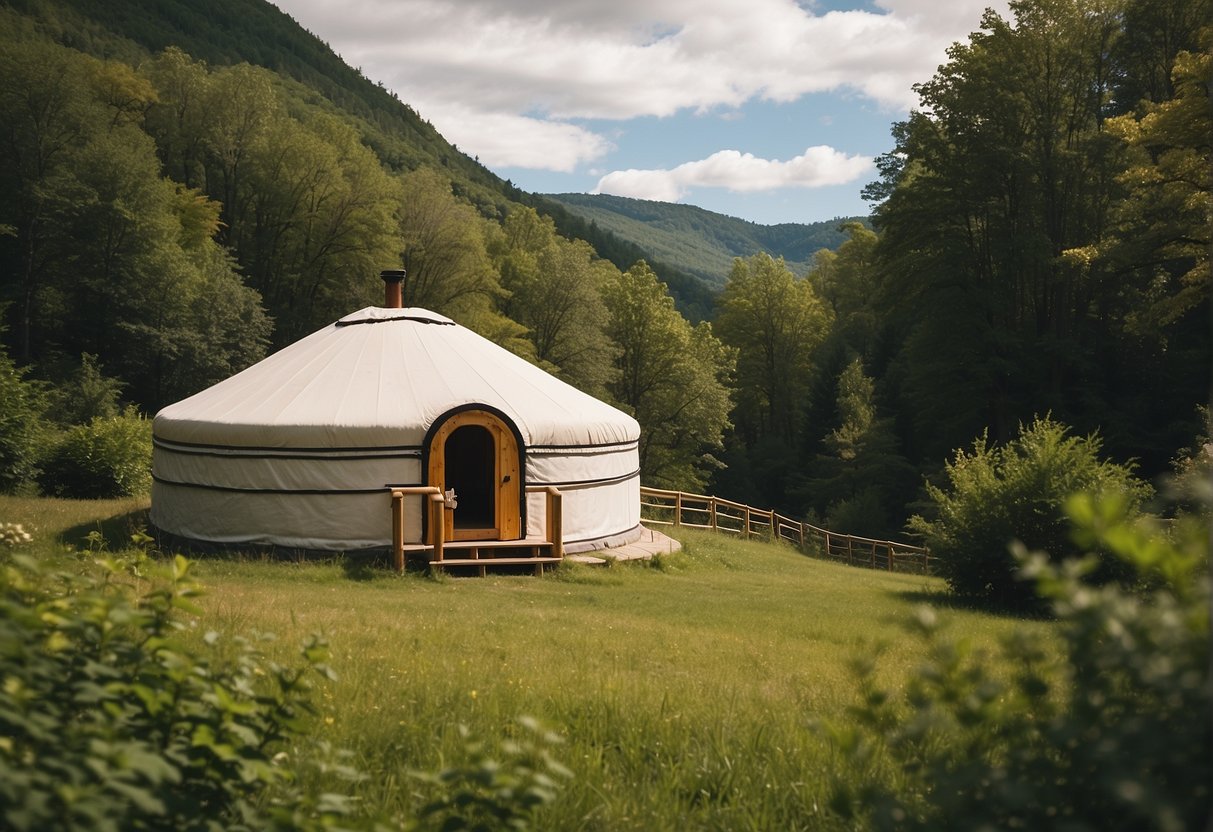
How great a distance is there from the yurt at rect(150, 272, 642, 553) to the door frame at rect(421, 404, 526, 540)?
15mm

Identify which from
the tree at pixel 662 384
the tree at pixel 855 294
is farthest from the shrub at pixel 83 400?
the tree at pixel 855 294

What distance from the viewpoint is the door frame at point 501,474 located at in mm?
11953

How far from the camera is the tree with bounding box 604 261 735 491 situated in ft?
121

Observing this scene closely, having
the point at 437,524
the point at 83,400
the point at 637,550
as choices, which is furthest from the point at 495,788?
the point at 83,400

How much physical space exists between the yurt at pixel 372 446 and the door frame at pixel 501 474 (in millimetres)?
15

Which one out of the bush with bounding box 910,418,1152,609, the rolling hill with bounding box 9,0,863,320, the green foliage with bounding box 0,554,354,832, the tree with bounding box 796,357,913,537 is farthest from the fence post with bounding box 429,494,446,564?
the rolling hill with bounding box 9,0,863,320

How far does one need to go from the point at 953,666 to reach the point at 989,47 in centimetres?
2655

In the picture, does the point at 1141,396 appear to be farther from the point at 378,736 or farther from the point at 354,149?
the point at 354,149

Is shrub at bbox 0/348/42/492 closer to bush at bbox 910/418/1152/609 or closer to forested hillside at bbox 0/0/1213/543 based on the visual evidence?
forested hillside at bbox 0/0/1213/543

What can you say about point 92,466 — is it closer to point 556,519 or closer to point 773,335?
point 556,519

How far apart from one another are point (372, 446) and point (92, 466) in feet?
26.5

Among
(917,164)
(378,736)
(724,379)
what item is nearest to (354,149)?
(724,379)

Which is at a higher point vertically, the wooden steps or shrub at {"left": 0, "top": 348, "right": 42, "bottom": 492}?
shrub at {"left": 0, "top": 348, "right": 42, "bottom": 492}

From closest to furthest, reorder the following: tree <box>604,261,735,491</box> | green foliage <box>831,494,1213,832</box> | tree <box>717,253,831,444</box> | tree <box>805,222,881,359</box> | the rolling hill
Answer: green foliage <box>831,494,1213,832</box> < tree <box>604,261,735,491</box> < tree <box>805,222,881,359</box> < tree <box>717,253,831,444</box> < the rolling hill
